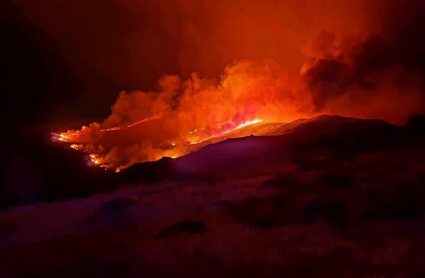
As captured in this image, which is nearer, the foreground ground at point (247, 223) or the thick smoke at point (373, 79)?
the foreground ground at point (247, 223)

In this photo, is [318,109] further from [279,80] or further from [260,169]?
[260,169]

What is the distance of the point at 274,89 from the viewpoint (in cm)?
3391

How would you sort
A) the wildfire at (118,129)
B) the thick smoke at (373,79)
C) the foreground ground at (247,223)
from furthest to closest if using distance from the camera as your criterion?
the thick smoke at (373,79) < the wildfire at (118,129) < the foreground ground at (247,223)

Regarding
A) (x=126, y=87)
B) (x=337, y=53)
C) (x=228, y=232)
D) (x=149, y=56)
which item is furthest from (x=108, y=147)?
(x=228, y=232)

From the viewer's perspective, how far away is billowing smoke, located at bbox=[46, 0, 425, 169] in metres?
32.4

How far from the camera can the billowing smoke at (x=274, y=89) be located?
106 feet

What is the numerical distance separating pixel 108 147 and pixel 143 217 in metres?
23.1

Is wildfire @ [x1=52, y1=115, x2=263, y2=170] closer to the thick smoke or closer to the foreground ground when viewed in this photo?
the thick smoke

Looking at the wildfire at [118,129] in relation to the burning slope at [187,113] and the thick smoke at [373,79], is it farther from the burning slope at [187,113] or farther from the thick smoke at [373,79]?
the thick smoke at [373,79]

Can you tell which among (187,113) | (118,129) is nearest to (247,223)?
(187,113)

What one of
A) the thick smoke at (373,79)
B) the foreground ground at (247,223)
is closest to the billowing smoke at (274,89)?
the thick smoke at (373,79)

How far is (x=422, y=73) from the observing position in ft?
107

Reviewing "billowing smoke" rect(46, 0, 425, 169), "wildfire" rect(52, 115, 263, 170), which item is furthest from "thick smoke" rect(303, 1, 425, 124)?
"wildfire" rect(52, 115, 263, 170)

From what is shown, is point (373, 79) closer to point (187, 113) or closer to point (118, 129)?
point (187, 113)
